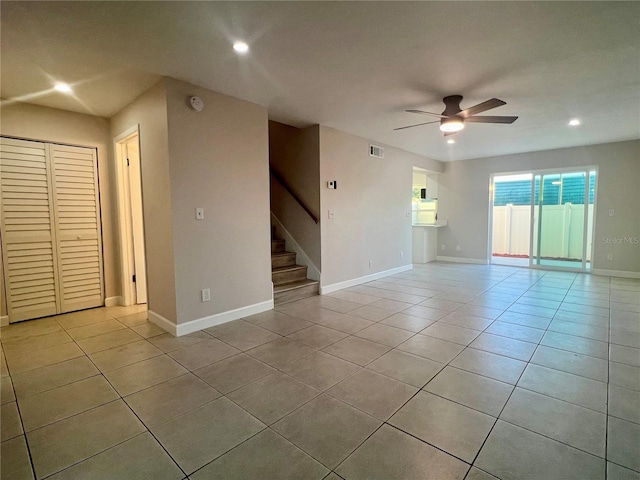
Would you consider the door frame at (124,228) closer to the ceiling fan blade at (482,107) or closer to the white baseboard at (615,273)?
the ceiling fan blade at (482,107)

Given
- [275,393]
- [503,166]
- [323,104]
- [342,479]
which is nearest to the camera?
[342,479]

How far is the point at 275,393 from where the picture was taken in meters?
2.12

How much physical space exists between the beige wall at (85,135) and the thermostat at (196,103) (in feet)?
6.11

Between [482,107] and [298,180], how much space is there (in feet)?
8.97

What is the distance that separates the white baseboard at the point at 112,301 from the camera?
4199mm

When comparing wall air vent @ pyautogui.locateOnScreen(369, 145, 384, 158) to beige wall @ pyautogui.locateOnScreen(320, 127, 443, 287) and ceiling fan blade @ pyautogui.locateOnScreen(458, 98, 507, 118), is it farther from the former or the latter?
ceiling fan blade @ pyautogui.locateOnScreen(458, 98, 507, 118)

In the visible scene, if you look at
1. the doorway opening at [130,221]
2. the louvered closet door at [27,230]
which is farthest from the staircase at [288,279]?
the louvered closet door at [27,230]

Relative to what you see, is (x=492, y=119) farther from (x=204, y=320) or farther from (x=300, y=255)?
(x=204, y=320)

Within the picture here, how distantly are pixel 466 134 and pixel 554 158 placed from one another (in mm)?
2702

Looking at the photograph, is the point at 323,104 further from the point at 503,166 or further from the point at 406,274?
the point at 503,166

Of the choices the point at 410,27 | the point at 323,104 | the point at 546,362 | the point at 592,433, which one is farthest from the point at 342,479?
the point at 323,104

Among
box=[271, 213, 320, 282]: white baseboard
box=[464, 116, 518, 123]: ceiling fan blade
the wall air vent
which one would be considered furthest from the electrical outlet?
the wall air vent

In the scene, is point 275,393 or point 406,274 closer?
point 275,393

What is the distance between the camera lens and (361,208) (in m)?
5.36
